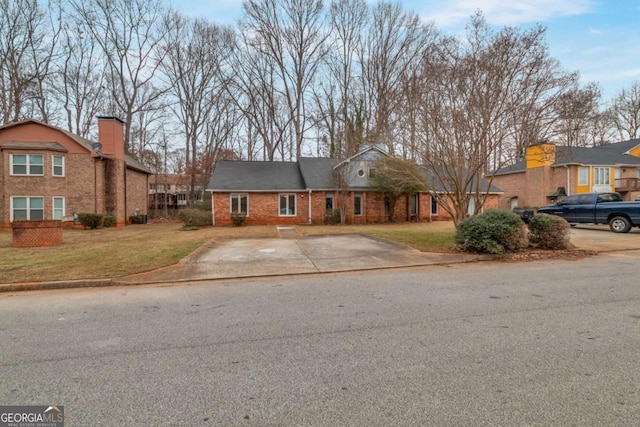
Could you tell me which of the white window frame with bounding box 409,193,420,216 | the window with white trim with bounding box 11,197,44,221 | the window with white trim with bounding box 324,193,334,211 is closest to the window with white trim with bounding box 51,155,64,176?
the window with white trim with bounding box 11,197,44,221

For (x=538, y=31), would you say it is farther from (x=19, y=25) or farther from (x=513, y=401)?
(x=19, y=25)

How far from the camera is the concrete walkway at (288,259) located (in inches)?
278

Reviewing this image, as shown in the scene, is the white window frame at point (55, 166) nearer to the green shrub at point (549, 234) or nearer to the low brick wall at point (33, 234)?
the low brick wall at point (33, 234)

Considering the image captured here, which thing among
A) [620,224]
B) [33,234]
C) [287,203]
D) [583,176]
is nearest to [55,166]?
[33,234]

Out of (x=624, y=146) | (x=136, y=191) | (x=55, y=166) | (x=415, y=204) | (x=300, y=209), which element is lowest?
(x=300, y=209)

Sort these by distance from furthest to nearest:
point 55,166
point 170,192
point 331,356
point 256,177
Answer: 1. point 170,192
2. point 256,177
3. point 55,166
4. point 331,356

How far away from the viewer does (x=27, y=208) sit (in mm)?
19578

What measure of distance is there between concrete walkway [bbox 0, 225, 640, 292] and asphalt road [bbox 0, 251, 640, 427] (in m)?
1.11

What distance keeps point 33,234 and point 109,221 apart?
10.2 meters

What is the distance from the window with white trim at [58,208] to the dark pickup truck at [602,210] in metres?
29.7

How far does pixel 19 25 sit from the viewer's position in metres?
25.0

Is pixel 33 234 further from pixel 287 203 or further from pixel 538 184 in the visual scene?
pixel 538 184

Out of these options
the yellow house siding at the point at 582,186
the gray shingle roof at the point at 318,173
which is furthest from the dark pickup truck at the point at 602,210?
the yellow house siding at the point at 582,186

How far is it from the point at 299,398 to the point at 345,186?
65.1ft
